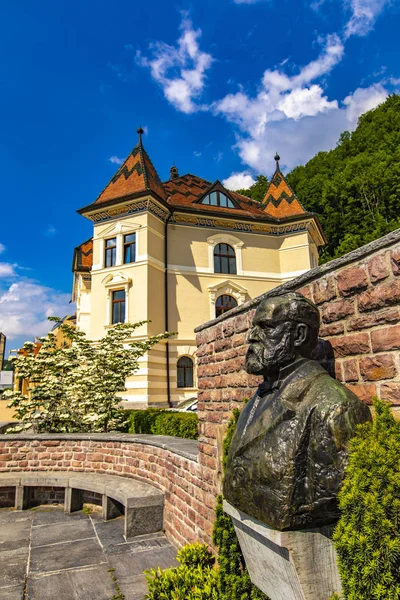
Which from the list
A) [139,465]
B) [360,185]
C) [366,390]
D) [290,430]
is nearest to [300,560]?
[290,430]

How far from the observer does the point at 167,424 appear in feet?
31.7

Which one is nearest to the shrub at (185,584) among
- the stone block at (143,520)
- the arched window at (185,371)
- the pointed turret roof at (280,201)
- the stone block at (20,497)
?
the stone block at (143,520)

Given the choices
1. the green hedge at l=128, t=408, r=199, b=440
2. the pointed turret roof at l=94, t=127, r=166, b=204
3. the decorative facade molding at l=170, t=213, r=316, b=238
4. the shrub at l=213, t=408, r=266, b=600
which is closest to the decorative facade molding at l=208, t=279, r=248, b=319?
the decorative facade molding at l=170, t=213, r=316, b=238

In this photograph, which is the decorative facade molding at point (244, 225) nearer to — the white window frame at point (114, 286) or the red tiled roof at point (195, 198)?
the red tiled roof at point (195, 198)

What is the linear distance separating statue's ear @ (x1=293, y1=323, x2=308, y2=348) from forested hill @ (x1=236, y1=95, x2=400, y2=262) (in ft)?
79.8

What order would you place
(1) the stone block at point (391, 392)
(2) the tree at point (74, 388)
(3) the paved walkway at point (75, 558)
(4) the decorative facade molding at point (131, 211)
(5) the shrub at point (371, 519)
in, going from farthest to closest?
(4) the decorative facade molding at point (131, 211), (2) the tree at point (74, 388), (3) the paved walkway at point (75, 558), (1) the stone block at point (391, 392), (5) the shrub at point (371, 519)

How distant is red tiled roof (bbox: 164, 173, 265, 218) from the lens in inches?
914

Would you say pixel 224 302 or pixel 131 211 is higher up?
pixel 131 211

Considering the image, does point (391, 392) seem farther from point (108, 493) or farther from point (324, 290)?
point (108, 493)

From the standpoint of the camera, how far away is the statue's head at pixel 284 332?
8.06 feet

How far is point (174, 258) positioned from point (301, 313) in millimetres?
19601

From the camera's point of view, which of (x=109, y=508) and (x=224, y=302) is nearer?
(x=109, y=508)

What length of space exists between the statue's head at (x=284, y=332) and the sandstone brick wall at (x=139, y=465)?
2497 mm

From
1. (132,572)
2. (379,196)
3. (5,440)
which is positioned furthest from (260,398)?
(379,196)
